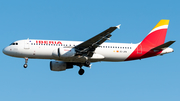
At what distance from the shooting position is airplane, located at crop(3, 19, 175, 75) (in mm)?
45406

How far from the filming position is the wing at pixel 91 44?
140ft

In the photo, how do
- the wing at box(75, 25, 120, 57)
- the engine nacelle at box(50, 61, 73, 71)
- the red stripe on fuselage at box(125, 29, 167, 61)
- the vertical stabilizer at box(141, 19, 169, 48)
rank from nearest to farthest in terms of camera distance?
the wing at box(75, 25, 120, 57) < the red stripe on fuselage at box(125, 29, 167, 61) < the vertical stabilizer at box(141, 19, 169, 48) < the engine nacelle at box(50, 61, 73, 71)

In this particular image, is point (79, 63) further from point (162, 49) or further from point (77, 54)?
point (162, 49)

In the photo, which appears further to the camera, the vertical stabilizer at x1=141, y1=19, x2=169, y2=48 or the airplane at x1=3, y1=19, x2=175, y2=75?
the vertical stabilizer at x1=141, y1=19, x2=169, y2=48

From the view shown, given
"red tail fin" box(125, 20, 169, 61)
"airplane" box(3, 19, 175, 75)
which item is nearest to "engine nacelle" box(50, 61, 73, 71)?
"airplane" box(3, 19, 175, 75)

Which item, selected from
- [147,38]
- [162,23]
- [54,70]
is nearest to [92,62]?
[54,70]

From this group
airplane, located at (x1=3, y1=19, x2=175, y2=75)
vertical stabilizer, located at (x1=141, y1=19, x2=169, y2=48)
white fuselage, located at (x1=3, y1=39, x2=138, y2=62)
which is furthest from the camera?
vertical stabilizer, located at (x1=141, y1=19, x2=169, y2=48)

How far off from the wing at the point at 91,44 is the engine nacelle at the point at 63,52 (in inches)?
33.4

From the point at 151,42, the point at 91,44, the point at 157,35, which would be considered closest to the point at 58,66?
the point at 91,44

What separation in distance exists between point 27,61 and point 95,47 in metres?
9.24

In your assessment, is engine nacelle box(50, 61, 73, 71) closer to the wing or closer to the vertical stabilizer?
the wing

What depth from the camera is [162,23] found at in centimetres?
5275

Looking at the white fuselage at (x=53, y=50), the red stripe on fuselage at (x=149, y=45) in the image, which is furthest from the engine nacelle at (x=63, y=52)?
the red stripe on fuselage at (x=149, y=45)

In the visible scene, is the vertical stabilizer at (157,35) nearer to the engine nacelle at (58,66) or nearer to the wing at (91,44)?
the wing at (91,44)
